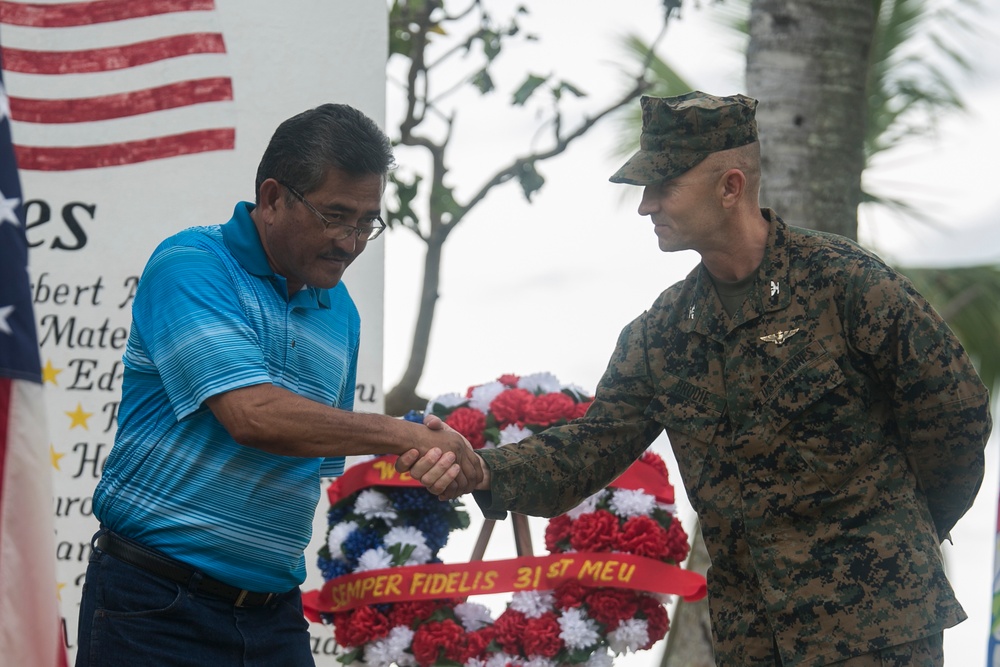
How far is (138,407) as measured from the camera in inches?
115

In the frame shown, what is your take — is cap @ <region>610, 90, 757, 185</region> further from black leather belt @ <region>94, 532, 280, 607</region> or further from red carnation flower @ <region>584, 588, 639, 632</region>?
red carnation flower @ <region>584, 588, 639, 632</region>

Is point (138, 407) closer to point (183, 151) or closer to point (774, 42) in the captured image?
point (183, 151)

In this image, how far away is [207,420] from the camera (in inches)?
113

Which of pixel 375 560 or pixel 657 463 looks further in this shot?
pixel 657 463

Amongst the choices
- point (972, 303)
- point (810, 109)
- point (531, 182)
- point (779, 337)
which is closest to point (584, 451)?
point (779, 337)

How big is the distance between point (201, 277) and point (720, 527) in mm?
1523

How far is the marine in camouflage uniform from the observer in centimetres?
302

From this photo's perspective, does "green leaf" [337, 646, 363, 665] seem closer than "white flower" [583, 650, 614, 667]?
No

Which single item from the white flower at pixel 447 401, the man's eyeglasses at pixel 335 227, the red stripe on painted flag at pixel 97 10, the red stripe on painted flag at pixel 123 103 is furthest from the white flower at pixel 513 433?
the red stripe on painted flag at pixel 97 10

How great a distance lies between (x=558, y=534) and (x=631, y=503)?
32 centimetres

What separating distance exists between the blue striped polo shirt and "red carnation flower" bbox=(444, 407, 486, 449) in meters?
1.71

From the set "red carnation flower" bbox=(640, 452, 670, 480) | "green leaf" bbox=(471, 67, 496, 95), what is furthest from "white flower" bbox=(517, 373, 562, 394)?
"green leaf" bbox=(471, 67, 496, 95)

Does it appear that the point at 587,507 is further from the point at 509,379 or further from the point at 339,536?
the point at 339,536

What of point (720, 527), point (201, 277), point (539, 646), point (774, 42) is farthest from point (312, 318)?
point (774, 42)
